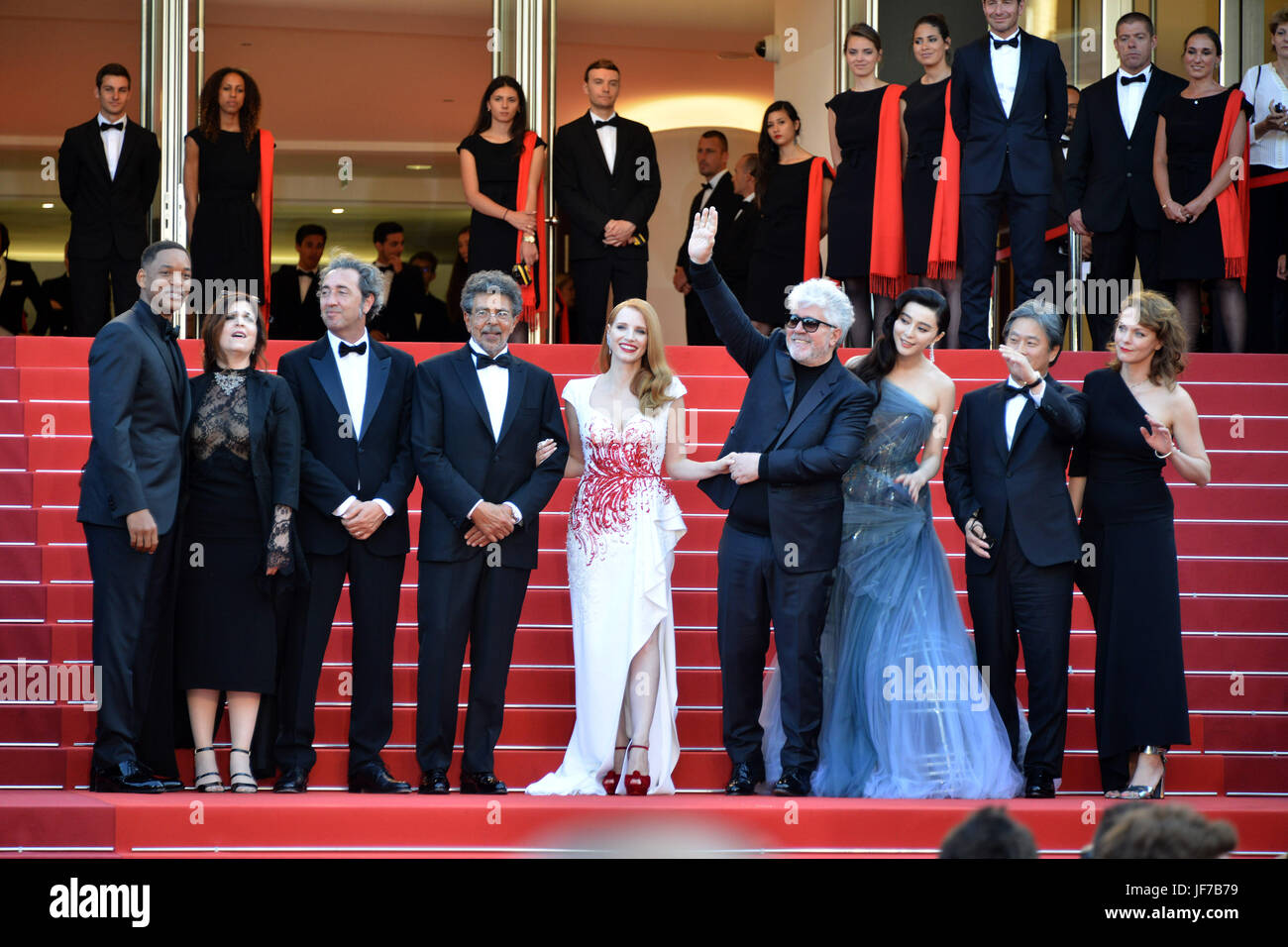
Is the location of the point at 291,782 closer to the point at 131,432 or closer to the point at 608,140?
the point at 131,432

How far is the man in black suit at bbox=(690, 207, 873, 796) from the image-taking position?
18.5 ft

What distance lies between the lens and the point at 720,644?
5777 millimetres

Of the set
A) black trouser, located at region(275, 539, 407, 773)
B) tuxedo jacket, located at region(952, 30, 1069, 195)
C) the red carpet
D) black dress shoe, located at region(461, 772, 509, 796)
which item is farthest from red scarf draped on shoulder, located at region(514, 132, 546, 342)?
black dress shoe, located at region(461, 772, 509, 796)

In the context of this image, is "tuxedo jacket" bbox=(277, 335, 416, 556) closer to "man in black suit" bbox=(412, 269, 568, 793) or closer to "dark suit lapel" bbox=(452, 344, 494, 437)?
"man in black suit" bbox=(412, 269, 568, 793)

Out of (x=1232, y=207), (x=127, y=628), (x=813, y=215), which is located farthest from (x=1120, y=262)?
(x=127, y=628)

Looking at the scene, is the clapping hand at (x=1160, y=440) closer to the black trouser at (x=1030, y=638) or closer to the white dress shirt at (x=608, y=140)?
the black trouser at (x=1030, y=638)

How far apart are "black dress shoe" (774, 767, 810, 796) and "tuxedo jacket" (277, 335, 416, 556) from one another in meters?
1.56

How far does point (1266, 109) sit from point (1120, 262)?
3.83 ft

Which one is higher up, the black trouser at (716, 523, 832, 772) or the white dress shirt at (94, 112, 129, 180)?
the white dress shirt at (94, 112, 129, 180)

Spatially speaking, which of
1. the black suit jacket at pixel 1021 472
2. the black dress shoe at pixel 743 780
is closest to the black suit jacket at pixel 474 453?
the black dress shoe at pixel 743 780

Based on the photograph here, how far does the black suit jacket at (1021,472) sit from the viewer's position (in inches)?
228

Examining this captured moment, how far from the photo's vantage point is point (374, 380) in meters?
5.88

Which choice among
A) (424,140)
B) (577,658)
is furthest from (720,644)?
(424,140)
